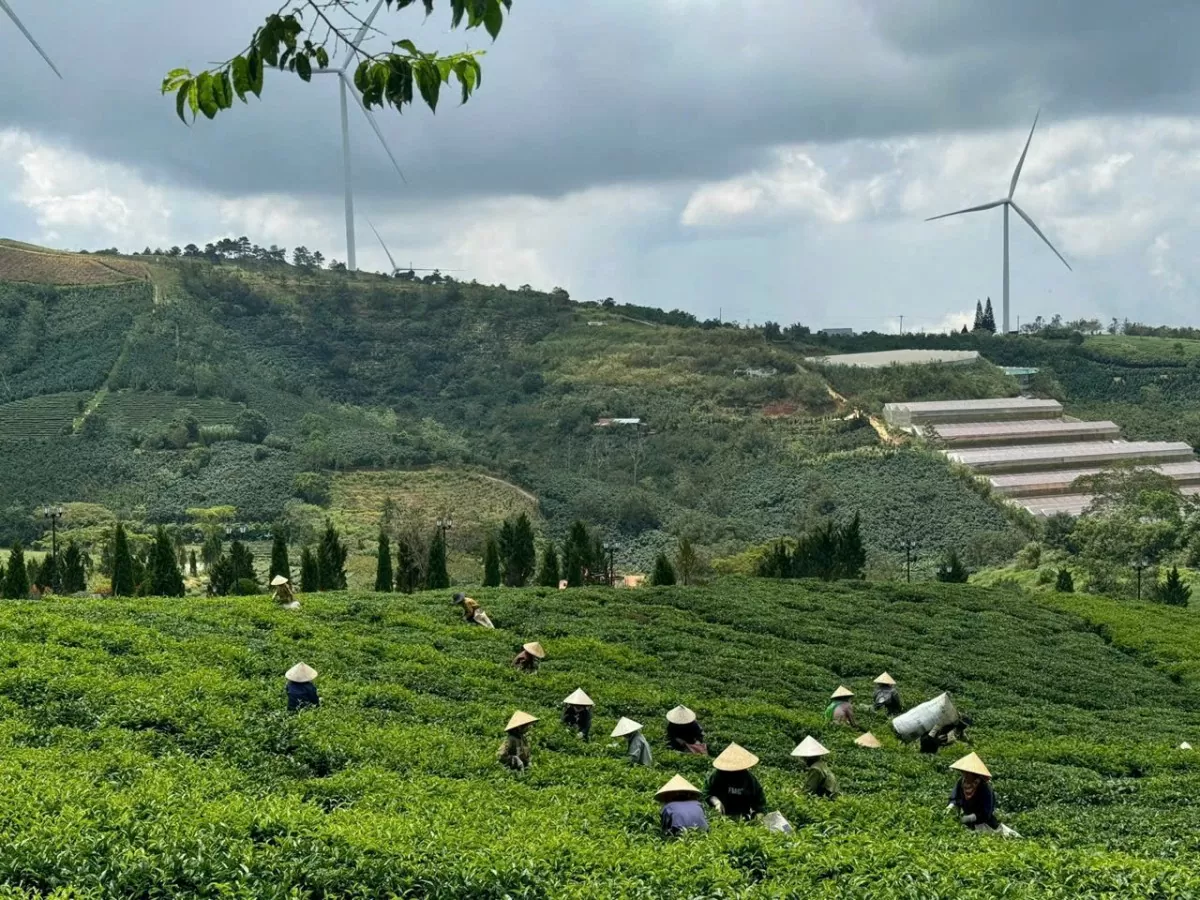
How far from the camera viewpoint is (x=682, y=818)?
464 inches

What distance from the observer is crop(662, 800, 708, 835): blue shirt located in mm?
11711

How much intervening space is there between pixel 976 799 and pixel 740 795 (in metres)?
2.71

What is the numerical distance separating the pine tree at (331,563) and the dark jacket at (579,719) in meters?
30.1

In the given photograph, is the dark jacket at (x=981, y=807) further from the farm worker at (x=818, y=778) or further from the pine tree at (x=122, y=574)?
the pine tree at (x=122, y=574)

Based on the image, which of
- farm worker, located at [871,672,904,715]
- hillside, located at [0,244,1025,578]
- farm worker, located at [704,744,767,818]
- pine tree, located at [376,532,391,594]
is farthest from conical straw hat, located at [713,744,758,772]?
hillside, located at [0,244,1025,578]

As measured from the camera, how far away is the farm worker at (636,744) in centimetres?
1631

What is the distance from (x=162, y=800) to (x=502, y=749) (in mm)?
5450

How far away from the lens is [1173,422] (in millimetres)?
128375

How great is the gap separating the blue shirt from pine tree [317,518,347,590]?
36517 mm

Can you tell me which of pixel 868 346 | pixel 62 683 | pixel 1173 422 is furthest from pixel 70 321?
pixel 62 683

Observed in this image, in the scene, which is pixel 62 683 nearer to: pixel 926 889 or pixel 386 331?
pixel 926 889

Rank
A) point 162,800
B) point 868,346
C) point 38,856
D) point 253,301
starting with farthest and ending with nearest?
point 868,346 → point 253,301 → point 162,800 → point 38,856

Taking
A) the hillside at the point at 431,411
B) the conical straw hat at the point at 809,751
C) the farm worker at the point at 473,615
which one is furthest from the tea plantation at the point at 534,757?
the hillside at the point at 431,411

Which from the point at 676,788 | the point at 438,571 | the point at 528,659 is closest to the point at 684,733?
the point at 528,659
